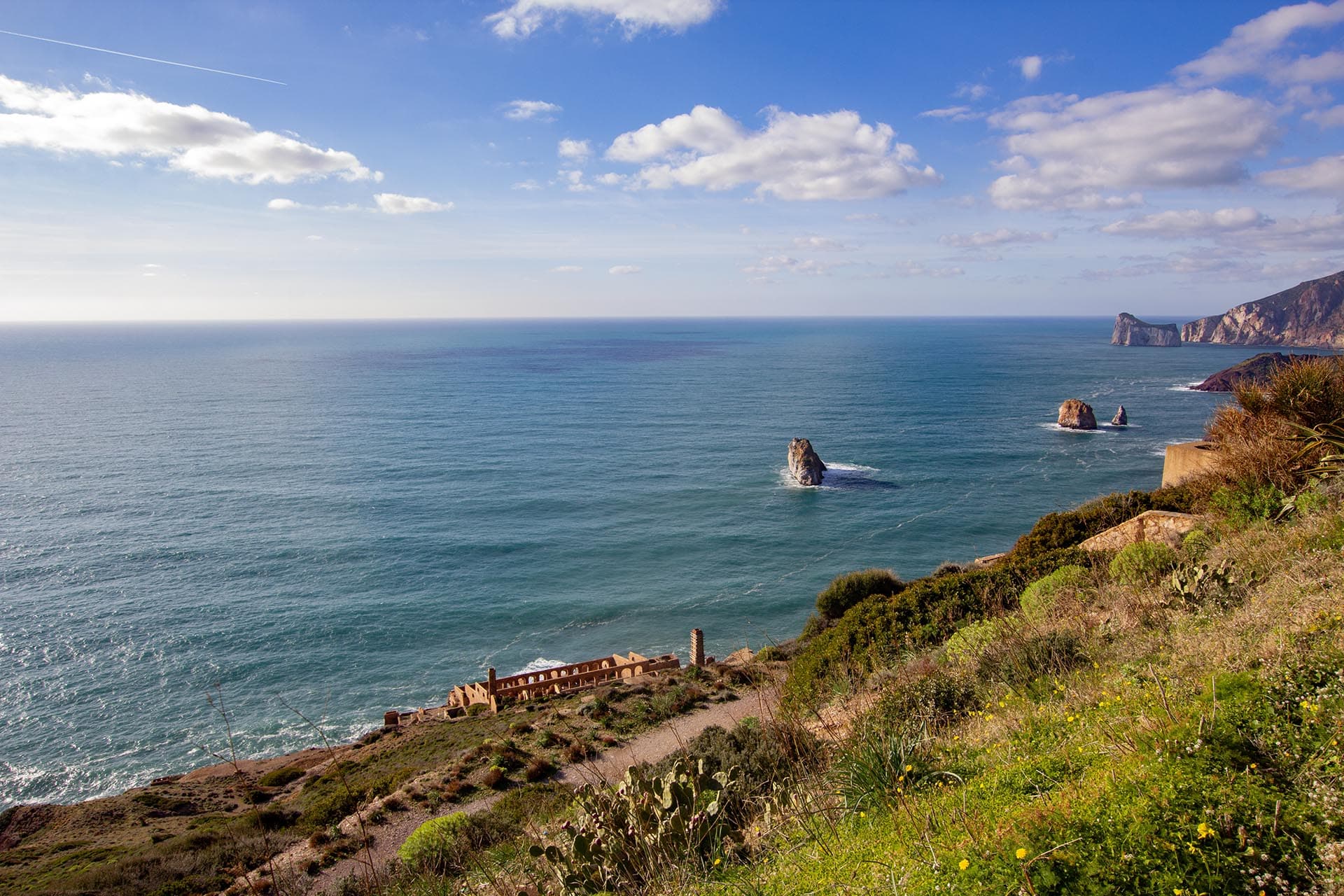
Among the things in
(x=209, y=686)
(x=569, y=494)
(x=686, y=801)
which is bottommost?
(x=209, y=686)

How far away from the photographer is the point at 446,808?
15.1 m

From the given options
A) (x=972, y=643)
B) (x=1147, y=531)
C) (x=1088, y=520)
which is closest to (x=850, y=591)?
(x=1088, y=520)

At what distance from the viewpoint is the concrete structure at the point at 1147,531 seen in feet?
→ 53.9

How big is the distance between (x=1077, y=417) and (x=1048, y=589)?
6976 centimetres

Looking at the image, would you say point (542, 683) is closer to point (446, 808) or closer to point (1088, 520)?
point (446, 808)

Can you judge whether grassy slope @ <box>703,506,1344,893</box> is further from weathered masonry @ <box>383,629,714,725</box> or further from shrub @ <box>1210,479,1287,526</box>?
weathered masonry @ <box>383,629,714,725</box>

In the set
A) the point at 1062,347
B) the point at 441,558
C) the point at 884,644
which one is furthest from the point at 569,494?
the point at 1062,347

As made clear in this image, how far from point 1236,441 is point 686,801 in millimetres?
14264

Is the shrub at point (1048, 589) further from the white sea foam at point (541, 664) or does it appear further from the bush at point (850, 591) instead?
the white sea foam at point (541, 664)

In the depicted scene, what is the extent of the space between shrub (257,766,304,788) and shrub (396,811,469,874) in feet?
33.7

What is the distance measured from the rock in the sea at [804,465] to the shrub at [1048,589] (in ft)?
134

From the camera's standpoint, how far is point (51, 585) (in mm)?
38219

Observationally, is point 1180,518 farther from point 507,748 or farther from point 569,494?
point 569,494

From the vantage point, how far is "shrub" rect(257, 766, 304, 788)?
67.9 feet
